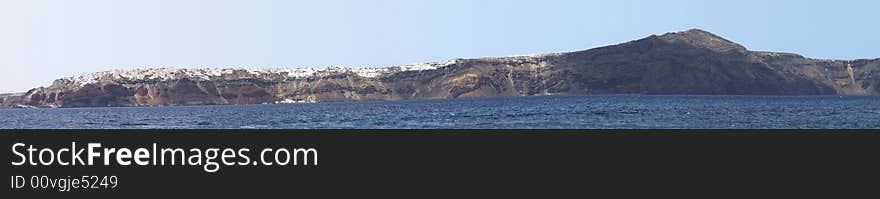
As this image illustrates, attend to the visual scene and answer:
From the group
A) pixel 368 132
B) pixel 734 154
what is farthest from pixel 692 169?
pixel 368 132

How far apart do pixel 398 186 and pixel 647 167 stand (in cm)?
512

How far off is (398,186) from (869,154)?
9.77m

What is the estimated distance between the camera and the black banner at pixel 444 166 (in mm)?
16547

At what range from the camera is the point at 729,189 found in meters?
16.9

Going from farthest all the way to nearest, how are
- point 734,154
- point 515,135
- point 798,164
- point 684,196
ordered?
point 515,135, point 734,154, point 798,164, point 684,196

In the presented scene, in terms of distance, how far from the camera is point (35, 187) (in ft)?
54.5

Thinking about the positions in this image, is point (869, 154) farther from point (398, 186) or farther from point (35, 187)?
point (35, 187)

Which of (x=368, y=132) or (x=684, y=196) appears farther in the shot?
(x=368, y=132)

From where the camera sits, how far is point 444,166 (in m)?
17.2

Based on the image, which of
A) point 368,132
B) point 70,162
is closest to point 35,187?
point 70,162

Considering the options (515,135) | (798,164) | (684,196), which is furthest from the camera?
(515,135)

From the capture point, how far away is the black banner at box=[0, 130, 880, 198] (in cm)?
1655

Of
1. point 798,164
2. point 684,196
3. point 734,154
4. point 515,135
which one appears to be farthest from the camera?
point 515,135

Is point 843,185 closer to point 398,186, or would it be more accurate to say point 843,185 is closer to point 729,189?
point 729,189
